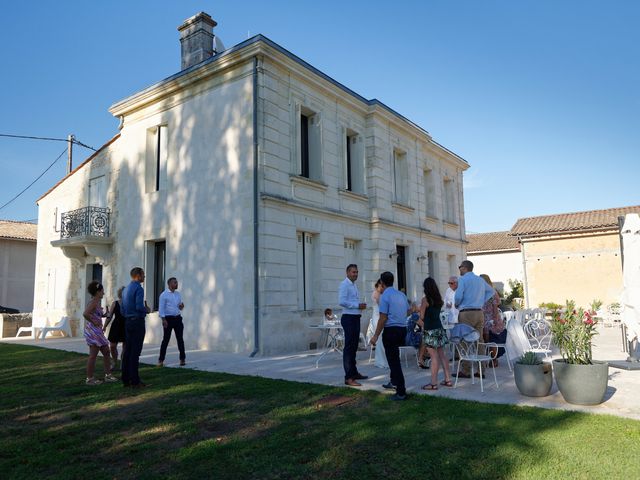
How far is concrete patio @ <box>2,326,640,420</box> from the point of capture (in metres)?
5.82

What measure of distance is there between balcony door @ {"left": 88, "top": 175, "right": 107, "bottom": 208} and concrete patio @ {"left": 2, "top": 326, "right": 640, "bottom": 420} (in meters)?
5.21

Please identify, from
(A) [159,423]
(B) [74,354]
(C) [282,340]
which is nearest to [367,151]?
(C) [282,340]

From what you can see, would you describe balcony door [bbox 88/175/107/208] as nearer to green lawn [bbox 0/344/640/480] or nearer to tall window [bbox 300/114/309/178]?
tall window [bbox 300/114/309/178]

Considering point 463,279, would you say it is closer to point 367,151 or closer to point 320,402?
point 320,402

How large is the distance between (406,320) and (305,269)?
6490 millimetres

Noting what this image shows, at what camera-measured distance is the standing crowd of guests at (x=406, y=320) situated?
19.8 ft

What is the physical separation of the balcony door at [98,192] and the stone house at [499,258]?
24.6 m

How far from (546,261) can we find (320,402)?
71.6 ft

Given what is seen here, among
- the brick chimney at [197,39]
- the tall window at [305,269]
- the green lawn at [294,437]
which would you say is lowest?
the green lawn at [294,437]

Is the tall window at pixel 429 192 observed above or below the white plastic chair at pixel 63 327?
A: above

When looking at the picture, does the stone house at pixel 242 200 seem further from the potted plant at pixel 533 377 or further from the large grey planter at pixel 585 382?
the large grey planter at pixel 585 382

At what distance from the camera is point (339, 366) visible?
9008 millimetres

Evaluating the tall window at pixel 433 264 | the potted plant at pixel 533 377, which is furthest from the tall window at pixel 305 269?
the tall window at pixel 433 264

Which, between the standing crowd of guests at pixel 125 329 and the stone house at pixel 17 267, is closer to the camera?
the standing crowd of guests at pixel 125 329
